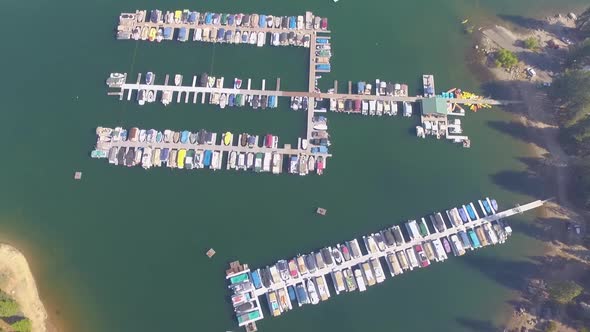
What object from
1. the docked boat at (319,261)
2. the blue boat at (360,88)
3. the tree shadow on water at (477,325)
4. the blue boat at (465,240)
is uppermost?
the blue boat at (360,88)

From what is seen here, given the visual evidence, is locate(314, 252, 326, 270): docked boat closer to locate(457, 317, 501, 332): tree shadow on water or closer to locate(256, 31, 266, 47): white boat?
locate(457, 317, 501, 332): tree shadow on water

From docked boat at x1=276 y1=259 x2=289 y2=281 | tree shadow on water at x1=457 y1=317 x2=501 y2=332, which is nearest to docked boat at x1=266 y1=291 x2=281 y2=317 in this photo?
docked boat at x1=276 y1=259 x2=289 y2=281

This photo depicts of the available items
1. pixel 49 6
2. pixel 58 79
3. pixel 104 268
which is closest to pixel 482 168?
pixel 104 268

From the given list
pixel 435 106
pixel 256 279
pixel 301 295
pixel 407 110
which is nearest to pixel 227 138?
pixel 256 279

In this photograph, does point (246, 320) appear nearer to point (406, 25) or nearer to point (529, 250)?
point (529, 250)

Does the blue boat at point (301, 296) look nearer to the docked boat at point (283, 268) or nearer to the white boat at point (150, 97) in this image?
the docked boat at point (283, 268)

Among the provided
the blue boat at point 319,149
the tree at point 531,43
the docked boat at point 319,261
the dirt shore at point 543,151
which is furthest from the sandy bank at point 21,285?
the tree at point 531,43
